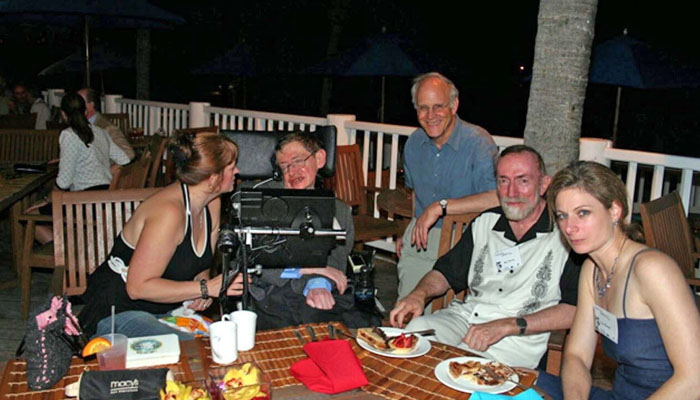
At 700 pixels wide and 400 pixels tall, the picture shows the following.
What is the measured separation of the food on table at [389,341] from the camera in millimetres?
2107

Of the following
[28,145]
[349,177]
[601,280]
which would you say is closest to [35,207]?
[349,177]

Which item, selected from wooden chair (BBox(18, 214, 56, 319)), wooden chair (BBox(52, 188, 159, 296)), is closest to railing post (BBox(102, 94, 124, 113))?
wooden chair (BBox(18, 214, 56, 319))

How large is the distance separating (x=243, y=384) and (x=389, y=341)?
585 millimetres

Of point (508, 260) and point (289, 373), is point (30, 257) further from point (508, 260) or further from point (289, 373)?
point (508, 260)

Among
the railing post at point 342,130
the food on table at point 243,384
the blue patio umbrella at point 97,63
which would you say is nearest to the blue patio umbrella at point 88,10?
the railing post at point 342,130

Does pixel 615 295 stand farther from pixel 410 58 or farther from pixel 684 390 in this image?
pixel 410 58

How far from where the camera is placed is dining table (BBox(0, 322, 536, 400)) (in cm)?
183

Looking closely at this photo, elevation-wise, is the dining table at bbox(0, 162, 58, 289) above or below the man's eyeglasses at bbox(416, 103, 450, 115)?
below

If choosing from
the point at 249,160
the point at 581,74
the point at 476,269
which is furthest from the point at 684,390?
the point at 249,160

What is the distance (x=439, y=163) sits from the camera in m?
3.59

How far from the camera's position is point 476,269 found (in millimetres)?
2979

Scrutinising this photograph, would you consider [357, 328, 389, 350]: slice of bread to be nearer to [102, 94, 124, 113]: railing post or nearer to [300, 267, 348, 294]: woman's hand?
[300, 267, 348, 294]: woman's hand

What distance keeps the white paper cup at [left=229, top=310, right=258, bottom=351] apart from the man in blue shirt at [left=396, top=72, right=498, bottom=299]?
1379mm

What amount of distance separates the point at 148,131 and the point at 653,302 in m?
8.48
